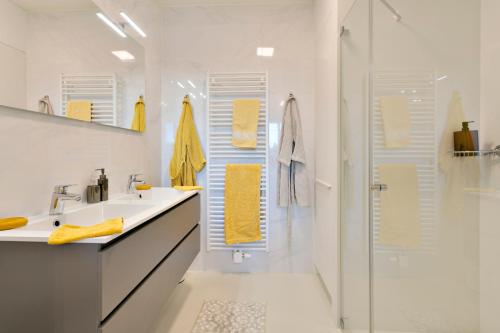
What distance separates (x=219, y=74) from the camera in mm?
2523

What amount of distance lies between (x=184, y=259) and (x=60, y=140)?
106 cm

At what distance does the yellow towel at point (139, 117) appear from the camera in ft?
6.89

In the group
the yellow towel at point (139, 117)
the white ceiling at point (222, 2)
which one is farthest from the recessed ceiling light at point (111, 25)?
the white ceiling at point (222, 2)

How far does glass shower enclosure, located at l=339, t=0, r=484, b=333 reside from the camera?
3.42 feet

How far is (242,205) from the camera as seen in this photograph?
2490 mm

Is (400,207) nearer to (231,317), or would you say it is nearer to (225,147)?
(231,317)

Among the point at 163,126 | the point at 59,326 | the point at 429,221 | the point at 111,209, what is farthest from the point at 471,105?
the point at 163,126

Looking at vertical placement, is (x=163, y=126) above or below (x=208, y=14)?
below

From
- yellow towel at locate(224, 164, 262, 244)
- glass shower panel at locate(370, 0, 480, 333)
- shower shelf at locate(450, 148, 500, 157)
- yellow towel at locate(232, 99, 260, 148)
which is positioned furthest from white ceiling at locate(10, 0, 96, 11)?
shower shelf at locate(450, 148, 500, 157)

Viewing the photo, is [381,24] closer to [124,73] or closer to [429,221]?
[429,221]

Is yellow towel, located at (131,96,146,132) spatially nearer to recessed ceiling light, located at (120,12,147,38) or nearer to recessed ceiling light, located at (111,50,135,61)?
recessed ceiling light, located at (111,50,135,61)

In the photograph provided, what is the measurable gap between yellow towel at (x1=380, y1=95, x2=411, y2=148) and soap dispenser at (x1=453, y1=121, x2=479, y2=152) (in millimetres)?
200

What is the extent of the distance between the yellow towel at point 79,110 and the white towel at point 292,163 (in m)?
1.60

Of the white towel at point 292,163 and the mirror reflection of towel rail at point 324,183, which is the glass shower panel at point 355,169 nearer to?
the mirror reflection of towel rail at point 324,183
